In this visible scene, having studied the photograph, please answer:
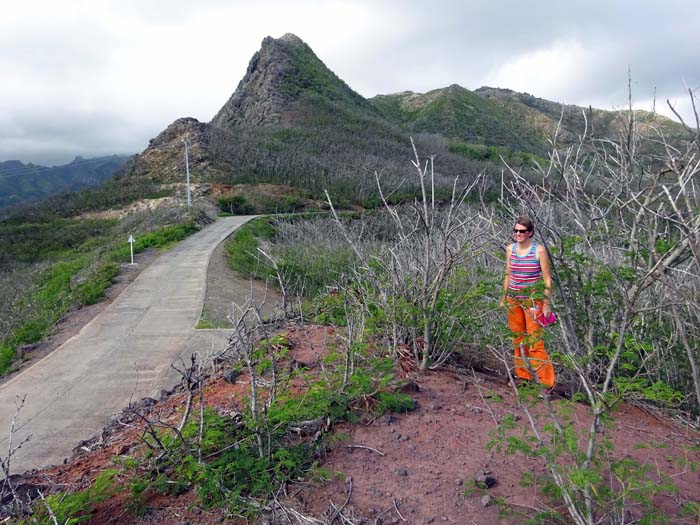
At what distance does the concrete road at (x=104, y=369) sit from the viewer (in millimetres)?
5039

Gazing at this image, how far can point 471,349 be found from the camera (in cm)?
490

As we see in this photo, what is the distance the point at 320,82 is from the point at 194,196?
44.5m

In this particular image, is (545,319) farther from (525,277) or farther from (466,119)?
(466,119)

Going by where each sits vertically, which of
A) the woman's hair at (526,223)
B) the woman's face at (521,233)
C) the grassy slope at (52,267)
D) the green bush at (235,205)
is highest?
the woman's hair at (526,223)

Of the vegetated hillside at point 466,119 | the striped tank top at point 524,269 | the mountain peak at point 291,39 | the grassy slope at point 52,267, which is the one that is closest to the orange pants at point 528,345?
the striped tank top at point 524,269

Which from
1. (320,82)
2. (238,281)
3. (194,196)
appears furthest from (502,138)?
(238,281)

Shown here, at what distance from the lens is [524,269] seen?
13.4ft

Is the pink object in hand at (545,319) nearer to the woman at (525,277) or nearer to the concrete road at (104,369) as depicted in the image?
the woman at (525,277)

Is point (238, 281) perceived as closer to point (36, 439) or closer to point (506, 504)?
point (36, 439)

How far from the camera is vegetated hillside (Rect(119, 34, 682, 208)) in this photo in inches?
1486

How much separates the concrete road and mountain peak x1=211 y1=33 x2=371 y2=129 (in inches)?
2039

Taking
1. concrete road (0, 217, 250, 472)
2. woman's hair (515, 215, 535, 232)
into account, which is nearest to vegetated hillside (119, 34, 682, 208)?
woman's hair (515, 215, 535, 232)

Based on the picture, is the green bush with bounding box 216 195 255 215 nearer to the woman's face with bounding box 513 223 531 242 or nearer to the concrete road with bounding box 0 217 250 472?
the concrete road with bounding box 0 217 250 472

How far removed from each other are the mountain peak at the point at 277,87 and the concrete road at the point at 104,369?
5178 cm
